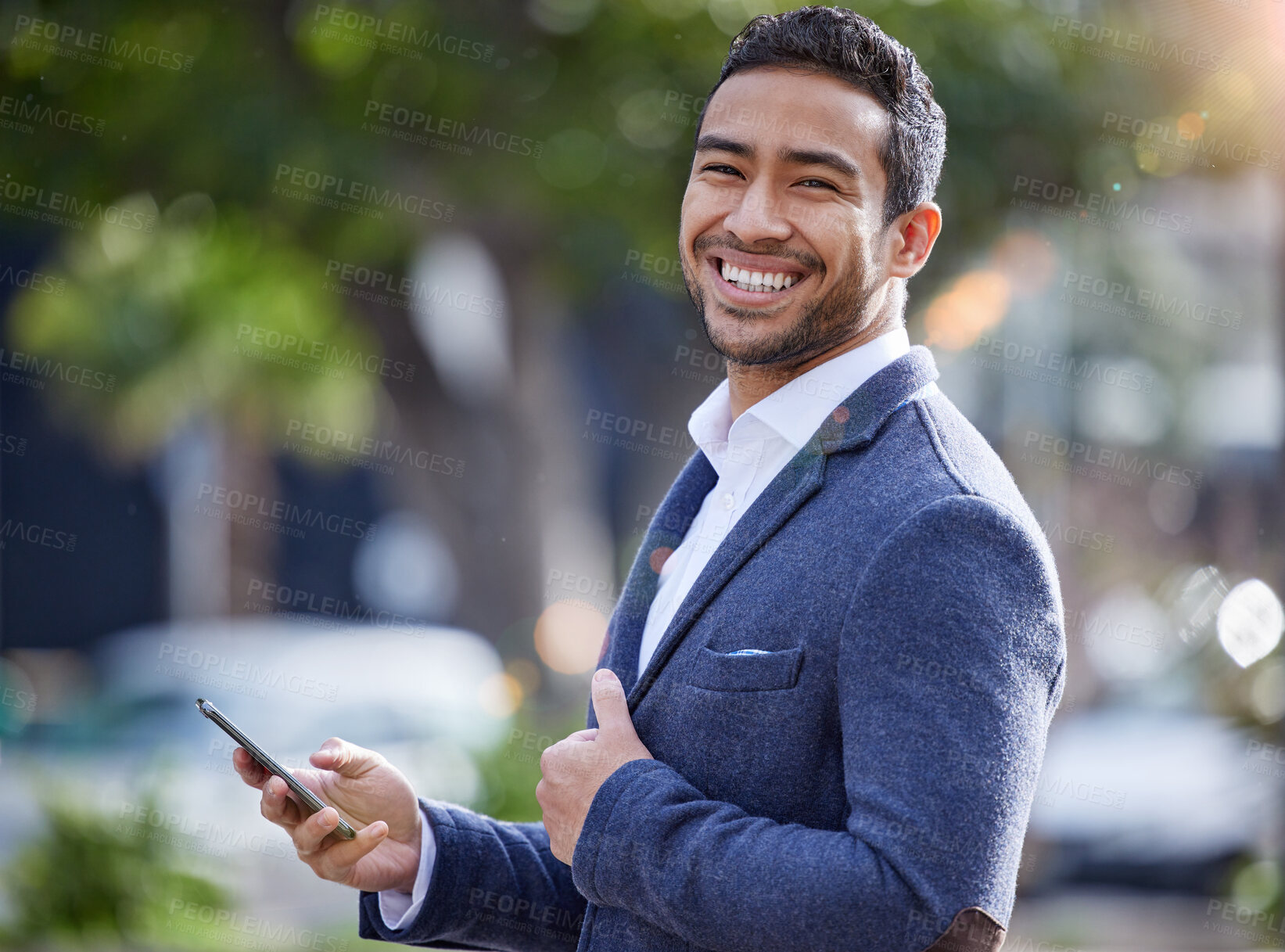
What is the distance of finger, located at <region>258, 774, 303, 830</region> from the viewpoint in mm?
1881

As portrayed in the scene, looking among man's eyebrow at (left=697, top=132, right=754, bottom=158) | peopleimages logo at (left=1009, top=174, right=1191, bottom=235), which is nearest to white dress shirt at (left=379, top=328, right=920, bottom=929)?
man's eyebrow at (left=697, top=132, right=754, bottom=158)

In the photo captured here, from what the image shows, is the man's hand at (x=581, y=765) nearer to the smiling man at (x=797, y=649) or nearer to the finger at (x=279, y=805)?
the smiling man at (x=797, y=649)

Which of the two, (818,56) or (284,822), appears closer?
(818,56)

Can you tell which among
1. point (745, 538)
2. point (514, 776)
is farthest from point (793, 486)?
→ point (514, 776)

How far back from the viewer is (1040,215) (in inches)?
277

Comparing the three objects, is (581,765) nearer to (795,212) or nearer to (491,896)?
(491,896)

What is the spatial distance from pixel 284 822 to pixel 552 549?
272 inches

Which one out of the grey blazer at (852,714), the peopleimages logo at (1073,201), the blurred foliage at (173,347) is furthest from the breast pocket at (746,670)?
the blurred foliage at (173,347)

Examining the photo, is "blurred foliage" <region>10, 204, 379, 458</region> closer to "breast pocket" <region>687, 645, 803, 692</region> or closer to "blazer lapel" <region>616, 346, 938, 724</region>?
"blazer lapel" <region>616, 346, 938, 724</region>

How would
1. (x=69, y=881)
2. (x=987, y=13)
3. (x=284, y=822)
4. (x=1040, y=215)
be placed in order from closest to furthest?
(x=284, y=822) → (x=69, y=881) → (x=987, y=13) → (x=1040, y=215)

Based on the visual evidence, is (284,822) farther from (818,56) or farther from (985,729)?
(818,56)

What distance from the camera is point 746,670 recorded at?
1.58m

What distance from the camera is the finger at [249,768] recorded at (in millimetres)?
1890

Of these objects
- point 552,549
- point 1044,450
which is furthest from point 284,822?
point 1044,450
